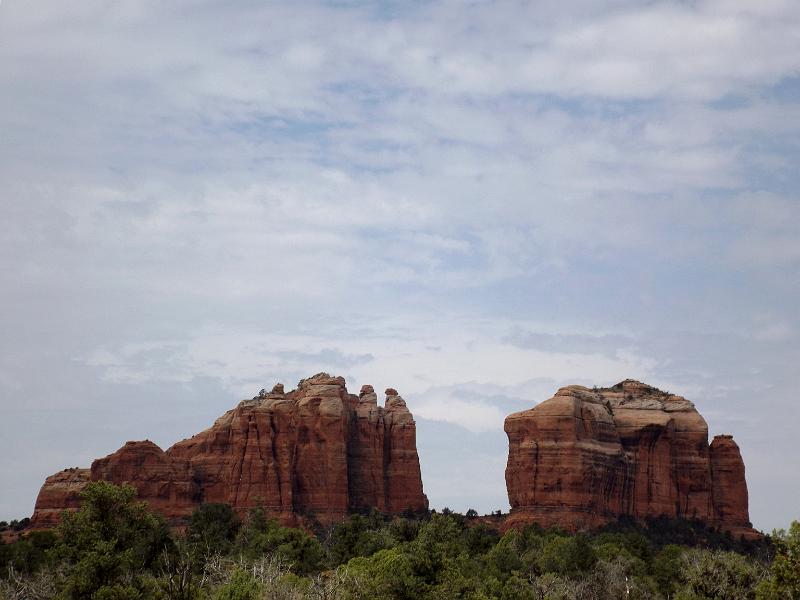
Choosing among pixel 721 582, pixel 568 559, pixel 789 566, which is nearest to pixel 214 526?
pixel 568 559

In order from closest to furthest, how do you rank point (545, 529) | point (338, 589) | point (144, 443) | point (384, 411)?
point (338, 589), point (545, 529), point (144, 443), point (384, 411)

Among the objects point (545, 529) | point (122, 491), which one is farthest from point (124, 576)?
point (545, 529)

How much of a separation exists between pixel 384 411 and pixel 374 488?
42.0 ft

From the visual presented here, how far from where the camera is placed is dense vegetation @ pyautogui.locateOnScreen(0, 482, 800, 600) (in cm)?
8050

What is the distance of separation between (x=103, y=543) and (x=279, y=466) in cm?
9980

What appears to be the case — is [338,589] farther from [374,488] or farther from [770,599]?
[374,488]

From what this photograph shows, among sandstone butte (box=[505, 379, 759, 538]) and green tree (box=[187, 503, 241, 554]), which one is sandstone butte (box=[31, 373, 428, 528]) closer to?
green tree (box=[187, 503, 241, 554])

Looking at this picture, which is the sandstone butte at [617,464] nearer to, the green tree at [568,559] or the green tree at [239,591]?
the green tree at [568,559]

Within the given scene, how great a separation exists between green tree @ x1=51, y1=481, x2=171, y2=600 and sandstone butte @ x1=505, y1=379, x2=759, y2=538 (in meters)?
98.2

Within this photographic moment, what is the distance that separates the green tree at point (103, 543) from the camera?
8019 centimetres

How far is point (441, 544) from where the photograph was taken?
8444 centimetres

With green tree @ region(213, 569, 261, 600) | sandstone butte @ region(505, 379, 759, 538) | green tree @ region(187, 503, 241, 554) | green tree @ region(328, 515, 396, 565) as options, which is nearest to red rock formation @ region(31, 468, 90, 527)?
green tree @ region(187, 503, 241, 554)

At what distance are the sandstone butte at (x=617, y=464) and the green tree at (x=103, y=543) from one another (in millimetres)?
98211

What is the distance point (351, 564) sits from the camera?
103m
